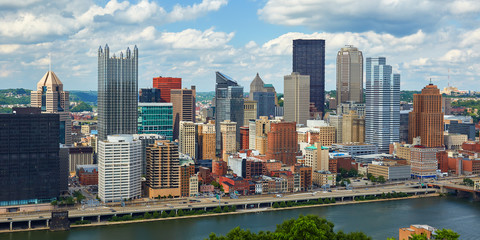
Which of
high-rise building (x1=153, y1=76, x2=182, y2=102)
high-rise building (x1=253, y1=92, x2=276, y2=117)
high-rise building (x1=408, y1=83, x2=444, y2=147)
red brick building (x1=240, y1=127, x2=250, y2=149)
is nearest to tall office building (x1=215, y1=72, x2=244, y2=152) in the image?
red brick building (x1=240, y1=127, x2=250, y2=149)

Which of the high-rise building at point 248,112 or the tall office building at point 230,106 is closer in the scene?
the tall office building at point 230,106

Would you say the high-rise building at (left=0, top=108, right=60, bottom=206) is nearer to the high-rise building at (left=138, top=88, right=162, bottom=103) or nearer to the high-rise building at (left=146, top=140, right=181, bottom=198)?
the high-rise building at (left=146, top=140, right=181, bottom=198)

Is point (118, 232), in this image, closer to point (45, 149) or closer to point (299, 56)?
point (45, 149)

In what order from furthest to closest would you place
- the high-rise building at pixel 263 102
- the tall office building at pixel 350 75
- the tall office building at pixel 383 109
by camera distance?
the tall office building at pixel 350 75
the high-rise building at pixel 263 102
the tall office building at pixel 383 109

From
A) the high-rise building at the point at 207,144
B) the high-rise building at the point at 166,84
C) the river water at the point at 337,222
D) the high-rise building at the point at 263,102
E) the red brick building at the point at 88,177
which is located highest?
the high-rise building at the point at 166,84

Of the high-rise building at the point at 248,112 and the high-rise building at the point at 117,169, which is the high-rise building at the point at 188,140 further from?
the high-rise building at the point at 248,112

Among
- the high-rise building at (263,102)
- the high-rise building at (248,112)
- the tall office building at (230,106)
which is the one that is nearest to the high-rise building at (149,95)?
the tall office building at (230,106)
